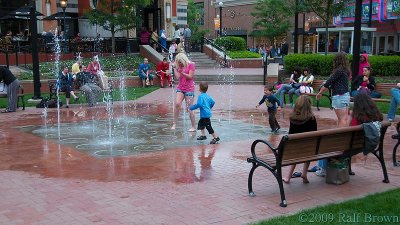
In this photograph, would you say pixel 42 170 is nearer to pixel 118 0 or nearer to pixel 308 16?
pixel 118 0

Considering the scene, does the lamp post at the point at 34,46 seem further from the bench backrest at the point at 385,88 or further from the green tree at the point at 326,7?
the green tree at the point at 326,7

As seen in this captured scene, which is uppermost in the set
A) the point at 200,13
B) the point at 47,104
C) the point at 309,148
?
the point at 200,13

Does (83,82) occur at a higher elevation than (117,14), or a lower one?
lower

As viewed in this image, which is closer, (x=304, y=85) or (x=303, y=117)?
(x=303, y=117)

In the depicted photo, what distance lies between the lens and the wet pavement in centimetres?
572

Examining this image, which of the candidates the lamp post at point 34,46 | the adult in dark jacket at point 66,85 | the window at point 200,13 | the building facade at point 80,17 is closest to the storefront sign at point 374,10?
the building facade at point 80,17

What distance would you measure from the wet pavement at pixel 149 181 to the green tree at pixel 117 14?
1615cm

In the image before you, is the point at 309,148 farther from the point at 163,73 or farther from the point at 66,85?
the point at 163,73

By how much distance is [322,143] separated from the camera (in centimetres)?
641

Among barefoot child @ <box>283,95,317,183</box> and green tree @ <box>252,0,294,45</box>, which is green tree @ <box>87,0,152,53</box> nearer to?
Result: barefoot child @ <box>283,95,317,183</box>

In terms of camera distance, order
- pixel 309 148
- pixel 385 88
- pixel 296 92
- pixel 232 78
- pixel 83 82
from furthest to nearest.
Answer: pixel 232 78 → pixel 83 82 → pixel 385 88 → pixel 296 92 → pixel 309 148

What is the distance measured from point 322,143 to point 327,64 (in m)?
16.6

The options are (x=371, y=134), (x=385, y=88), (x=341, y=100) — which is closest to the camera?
(x=371, y=134)

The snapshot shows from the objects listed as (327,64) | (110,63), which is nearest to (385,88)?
(327,64)
